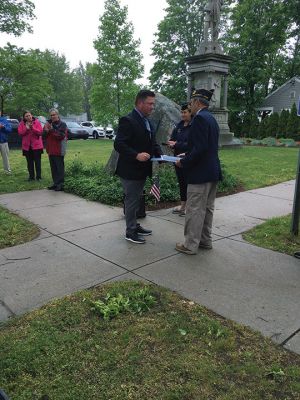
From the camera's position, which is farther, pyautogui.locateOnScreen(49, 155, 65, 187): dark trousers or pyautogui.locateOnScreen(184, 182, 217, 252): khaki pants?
pyautogui.locateOnScreen(49, 155, 65, 187): dark trousers

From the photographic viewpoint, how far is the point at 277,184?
931cm

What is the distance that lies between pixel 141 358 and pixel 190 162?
2.38m

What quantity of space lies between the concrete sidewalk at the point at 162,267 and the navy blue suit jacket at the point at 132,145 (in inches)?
37.2

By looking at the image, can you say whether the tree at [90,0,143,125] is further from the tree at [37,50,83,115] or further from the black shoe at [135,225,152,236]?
the tree at [37,50,83,115]

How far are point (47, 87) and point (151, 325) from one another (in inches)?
1060

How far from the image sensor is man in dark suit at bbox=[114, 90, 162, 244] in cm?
461

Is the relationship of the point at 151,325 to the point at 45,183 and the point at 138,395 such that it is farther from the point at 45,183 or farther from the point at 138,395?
the point at 45,183

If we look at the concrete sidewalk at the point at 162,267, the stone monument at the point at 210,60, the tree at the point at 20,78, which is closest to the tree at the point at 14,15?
the tree at the point at 20,78

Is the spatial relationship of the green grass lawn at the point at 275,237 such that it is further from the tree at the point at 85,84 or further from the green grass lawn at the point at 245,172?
the tree at the point at 85,84

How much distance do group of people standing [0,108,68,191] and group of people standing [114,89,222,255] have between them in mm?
3784

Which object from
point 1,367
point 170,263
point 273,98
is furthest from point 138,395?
point 273,98

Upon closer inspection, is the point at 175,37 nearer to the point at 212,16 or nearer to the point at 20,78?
the point at 20,78

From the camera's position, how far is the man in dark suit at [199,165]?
13.9 feet

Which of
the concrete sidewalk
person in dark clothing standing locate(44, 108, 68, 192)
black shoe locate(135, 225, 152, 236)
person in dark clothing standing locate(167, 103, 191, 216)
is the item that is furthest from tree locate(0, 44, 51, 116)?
black shoe locate(135, 225, 152, 236)
